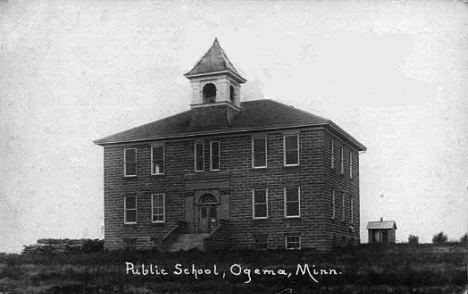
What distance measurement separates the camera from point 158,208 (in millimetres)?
19031

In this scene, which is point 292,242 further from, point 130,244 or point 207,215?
point 130,244

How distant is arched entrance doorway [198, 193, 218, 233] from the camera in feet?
61.5

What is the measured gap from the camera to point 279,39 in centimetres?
1686

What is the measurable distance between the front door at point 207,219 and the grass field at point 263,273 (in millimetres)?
953

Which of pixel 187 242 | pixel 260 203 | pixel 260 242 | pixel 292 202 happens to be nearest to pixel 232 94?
pixel 260 203

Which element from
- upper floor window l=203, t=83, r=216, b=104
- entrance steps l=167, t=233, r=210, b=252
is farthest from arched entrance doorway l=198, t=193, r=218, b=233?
upper floor window l=203, t=83, r=216, b=104

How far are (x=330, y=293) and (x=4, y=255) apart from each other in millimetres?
7870

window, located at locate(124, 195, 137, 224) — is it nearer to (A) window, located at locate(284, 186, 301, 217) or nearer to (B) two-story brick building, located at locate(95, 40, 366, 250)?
(B) two-story brick building, located at locate(95, 40, 366, 250)

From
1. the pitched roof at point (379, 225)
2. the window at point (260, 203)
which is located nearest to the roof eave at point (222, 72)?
the window at point (260, 203)

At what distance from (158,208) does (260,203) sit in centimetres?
260

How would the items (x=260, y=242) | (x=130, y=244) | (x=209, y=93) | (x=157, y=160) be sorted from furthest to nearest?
1. (x=157, y=160)
2. (x=130, y=244)
3. (x=209, y=93)
4. (x=260, y=242)

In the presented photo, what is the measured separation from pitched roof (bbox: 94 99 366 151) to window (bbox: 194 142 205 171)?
0.34 metres

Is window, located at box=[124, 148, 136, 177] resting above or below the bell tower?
below

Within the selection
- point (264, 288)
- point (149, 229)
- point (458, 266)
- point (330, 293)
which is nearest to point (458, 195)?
point (458, 266)
